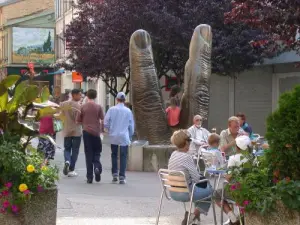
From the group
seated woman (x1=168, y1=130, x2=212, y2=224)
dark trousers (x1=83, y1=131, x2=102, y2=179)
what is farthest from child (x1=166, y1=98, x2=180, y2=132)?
seated woman (x1=168, y1=130, x2=212, y2=224)

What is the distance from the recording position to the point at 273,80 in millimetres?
31609

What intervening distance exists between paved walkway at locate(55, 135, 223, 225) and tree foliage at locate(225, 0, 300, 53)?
135 inches

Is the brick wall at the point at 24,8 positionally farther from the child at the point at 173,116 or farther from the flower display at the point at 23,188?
the flower display at the point at 23,188

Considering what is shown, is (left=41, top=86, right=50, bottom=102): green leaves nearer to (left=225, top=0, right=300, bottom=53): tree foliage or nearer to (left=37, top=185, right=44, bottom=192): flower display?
(left=37, top=185, right=44, bottom=192): flower display

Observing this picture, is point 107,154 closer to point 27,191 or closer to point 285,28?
point 285,28

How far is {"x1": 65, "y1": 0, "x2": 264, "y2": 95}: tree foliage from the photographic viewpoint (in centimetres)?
2666

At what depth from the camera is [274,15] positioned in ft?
43.1

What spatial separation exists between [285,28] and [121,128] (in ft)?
11.0

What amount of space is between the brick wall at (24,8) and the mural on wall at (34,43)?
4.45 metres

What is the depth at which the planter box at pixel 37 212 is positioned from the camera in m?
7.73

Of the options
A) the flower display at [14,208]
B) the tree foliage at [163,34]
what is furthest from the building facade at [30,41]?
the flower display at [14,208]

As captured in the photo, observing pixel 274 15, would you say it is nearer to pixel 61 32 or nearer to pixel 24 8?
pixel 61 32

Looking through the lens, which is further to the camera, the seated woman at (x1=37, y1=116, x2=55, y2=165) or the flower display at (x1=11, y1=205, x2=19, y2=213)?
the seated woman at (x1=37, y1=116, x2=55, y2=165)

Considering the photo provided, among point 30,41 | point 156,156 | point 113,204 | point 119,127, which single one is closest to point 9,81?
point 113,204
